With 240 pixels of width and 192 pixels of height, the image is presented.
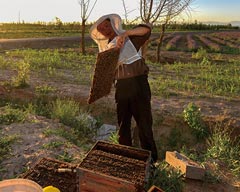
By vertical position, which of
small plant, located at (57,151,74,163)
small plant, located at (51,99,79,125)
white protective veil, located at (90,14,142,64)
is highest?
white protective veil, located at (90,14,142,64)

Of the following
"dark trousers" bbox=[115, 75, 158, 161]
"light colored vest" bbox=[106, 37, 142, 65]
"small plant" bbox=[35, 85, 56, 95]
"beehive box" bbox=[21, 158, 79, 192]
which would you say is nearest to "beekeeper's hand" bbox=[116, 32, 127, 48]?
"light colored vest" bbox=[106, 37, 142, 65]

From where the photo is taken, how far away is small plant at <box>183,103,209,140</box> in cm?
529

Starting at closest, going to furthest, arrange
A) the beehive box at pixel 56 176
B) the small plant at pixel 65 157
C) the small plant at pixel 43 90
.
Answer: the beehive box at pixel 56 176, the small plant at pixel 65 157, the small plant at pixel 43 90

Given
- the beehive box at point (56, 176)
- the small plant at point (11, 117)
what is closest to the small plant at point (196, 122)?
the small plant at point (11, 117)

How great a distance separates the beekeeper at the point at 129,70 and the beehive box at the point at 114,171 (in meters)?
0.66

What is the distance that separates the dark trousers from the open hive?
20cm

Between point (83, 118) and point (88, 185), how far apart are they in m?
2.97

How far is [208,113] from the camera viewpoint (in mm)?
5891

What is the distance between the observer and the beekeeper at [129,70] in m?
3.09

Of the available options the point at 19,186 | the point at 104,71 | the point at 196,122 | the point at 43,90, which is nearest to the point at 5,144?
the point at 104,71

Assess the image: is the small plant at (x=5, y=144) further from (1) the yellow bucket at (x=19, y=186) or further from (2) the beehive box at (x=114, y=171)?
(1) the yellow bucket at (x=19, y=186)

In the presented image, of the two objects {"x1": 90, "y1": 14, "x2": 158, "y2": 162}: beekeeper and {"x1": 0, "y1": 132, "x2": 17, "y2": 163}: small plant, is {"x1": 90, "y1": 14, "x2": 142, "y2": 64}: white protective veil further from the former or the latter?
{"x1": 0, "y1": 132, "x2": 17, "y2": 163}: small plant

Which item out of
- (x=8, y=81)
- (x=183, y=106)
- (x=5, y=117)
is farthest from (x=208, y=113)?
(x=8, y=81)

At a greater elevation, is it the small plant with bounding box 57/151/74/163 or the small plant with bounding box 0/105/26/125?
the small plant with bounding box 0/105/26/125
